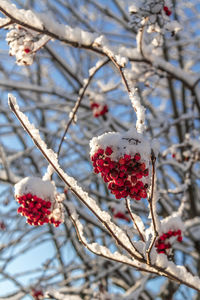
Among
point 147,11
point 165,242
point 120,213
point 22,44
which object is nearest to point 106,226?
point 165,242

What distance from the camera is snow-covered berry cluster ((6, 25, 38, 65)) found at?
2.11 m

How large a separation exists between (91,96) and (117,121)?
980mm

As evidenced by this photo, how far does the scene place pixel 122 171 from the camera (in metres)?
1.14

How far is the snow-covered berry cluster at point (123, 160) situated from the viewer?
112 cm

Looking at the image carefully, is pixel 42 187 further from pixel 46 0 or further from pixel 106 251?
pixel 46 0

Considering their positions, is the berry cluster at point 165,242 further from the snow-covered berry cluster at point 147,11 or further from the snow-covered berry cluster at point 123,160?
the snow-covered berry cluster at point 147,11

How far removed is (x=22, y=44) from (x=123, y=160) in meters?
1.42

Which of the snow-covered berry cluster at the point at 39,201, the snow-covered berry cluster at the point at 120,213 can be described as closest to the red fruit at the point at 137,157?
the snow-covered berry cluster at the point at 39,201

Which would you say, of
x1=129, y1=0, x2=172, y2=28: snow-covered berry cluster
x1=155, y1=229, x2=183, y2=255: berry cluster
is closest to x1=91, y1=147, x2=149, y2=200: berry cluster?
x1=155, y1=229, x2=183, y2=255: berry cluster

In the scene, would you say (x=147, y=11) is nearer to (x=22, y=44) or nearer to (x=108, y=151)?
(x=22, y=44)

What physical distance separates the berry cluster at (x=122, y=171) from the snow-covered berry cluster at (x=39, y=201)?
2.02 feet

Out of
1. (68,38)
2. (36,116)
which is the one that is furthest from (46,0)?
(68,38)

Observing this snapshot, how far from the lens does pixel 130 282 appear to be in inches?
194

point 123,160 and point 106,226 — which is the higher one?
point 123,160
